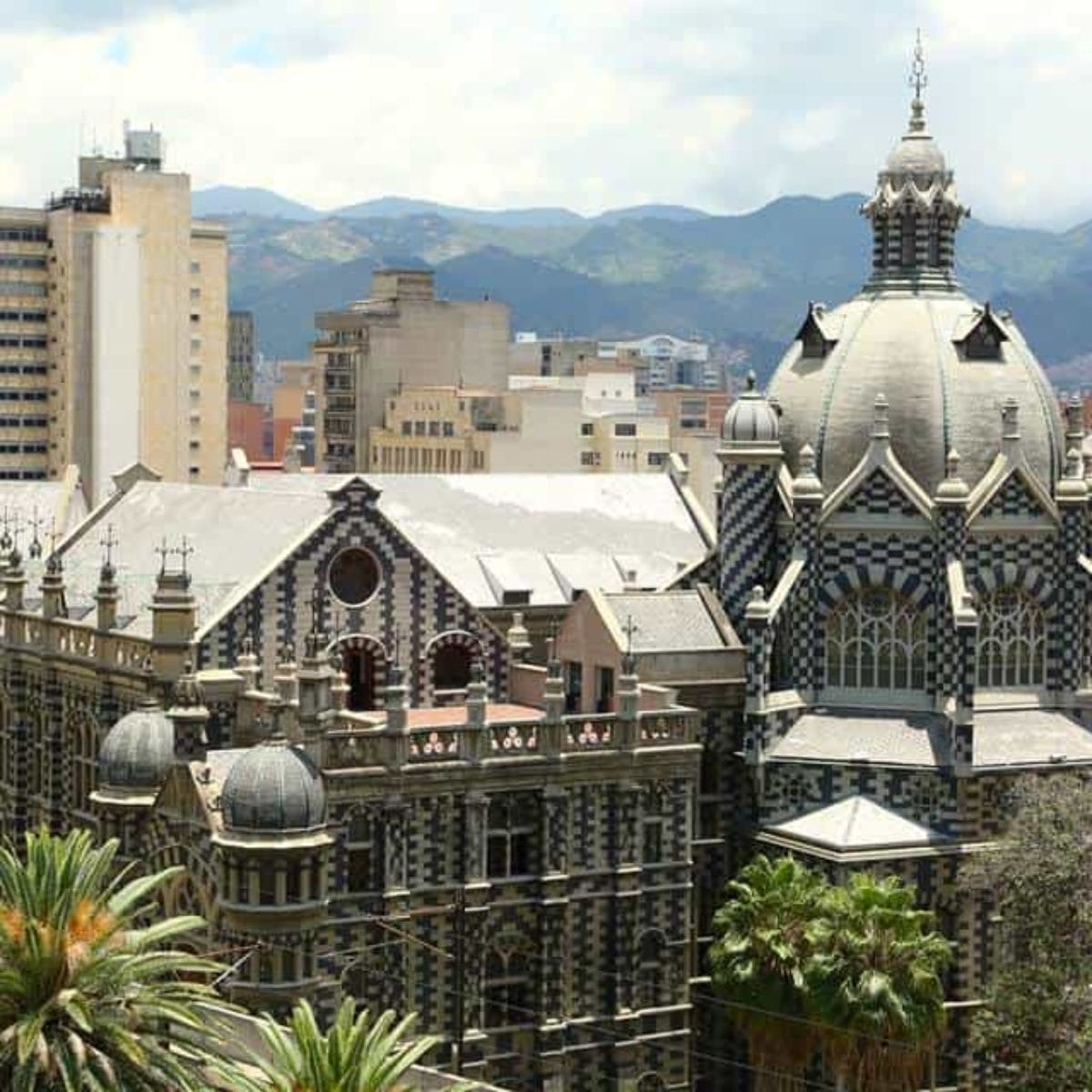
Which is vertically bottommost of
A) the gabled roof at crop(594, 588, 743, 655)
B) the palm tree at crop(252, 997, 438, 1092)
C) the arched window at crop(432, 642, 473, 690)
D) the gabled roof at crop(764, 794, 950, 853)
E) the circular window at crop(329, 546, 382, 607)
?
the palm tree at crop(252, 997, 438, 1092)

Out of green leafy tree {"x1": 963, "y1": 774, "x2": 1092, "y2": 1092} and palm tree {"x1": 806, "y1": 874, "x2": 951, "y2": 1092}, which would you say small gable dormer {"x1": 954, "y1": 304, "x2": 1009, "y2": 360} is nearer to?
green leafy tree {"x1": 963, "y1": 774, "x2": 1092, "y2": 1092}

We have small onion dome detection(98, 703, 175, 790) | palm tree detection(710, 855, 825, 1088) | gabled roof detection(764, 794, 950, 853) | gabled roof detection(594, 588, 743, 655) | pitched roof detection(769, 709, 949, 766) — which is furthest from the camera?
gabled roof detection(594, 588, 743, 655)

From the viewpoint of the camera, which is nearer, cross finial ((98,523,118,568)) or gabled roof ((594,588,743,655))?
gabled roof ((594,588,743,655))

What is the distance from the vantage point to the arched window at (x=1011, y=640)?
92.9 metres

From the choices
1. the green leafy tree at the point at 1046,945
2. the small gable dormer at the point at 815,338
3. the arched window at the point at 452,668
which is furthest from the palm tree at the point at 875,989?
the small gable dormer at the point at 815,338

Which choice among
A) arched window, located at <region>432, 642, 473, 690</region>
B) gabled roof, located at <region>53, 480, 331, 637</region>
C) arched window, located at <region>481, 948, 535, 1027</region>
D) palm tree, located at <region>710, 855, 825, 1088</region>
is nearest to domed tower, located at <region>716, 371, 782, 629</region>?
arched window, located at <region>432, 642, 473, 690</region>

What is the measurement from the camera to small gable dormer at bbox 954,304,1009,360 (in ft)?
311

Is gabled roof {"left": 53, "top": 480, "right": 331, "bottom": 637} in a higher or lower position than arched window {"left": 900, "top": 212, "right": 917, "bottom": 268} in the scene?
lower

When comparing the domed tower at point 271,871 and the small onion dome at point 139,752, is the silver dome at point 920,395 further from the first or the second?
the domed tower at point 271,871

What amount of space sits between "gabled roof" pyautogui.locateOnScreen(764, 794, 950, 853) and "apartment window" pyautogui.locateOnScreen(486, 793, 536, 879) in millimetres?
10116

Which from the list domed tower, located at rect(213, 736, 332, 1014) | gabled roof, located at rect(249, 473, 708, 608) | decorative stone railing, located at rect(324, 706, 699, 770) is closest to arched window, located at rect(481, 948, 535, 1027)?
decorative stone railing, located at rect(324, 706, 699, 770)

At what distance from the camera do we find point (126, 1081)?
177ft

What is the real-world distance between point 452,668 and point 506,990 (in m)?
14.5

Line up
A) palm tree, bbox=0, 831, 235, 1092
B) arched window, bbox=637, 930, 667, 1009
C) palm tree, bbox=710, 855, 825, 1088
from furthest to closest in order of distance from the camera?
arched window, bbox=637, 930, 667, 1009, palm tree, bbox=710, 855, 825, 1088, palm tree, bbox=0, 831, 235, 1092
